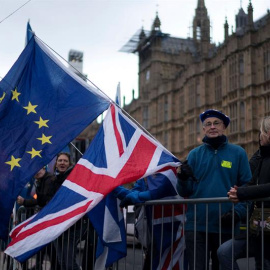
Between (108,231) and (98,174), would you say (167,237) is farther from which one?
(98,174)

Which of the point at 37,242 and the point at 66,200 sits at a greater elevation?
the point at 66,200

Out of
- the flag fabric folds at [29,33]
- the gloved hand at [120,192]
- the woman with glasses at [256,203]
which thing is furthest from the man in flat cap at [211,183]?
the flag fabric folds at [29,33]

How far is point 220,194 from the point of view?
4395 mm

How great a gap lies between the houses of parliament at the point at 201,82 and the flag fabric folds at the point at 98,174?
27.9 m

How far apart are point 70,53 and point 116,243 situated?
78953 millimetres

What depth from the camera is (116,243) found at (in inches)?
188

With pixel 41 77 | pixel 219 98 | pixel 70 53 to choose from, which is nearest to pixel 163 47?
pixel 219 98

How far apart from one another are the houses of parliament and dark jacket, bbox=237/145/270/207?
28.6m

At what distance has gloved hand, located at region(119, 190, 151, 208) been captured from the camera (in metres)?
4.72

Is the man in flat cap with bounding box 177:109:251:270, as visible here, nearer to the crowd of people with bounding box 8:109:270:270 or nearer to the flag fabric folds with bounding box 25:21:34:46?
A: the crowd of people with bounding box 8:109:270:270

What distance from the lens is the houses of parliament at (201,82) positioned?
32.7m

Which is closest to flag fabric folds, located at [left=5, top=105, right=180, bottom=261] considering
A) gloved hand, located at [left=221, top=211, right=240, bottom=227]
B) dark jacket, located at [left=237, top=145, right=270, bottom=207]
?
gloved hand, located at [left=221, top=211, right=240, bottom=227]

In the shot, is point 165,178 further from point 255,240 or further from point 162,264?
point 255,240

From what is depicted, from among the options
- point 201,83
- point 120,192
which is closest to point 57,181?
point 120,192
